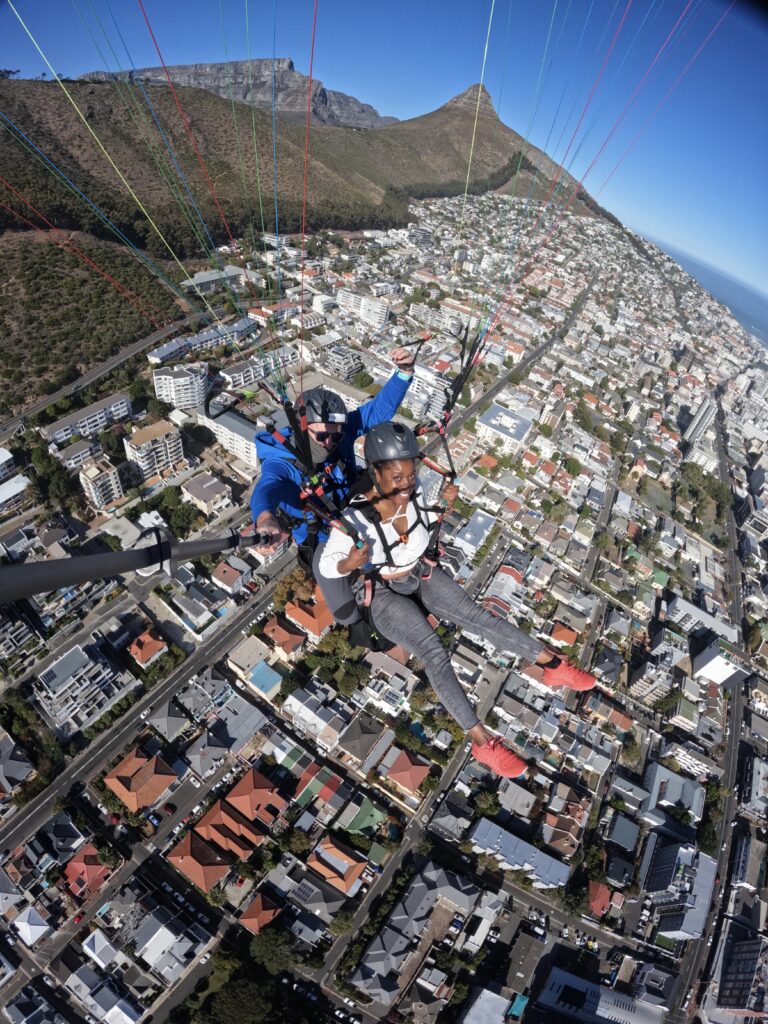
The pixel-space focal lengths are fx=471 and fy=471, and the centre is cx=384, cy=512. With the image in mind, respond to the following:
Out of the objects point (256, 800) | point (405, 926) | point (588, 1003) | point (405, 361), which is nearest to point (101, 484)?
point (256, 800)

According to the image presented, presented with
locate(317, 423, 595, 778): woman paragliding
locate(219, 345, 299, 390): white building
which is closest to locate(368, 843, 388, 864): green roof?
locate(317, 423, 595, 778): woman paragliding

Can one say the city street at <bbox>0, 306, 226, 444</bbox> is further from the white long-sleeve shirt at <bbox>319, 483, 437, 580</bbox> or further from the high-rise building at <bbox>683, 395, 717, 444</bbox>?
the high-rise building at <bbox>683, 395, 717, 444</bbox>

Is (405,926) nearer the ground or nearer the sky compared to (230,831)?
nearer the sky

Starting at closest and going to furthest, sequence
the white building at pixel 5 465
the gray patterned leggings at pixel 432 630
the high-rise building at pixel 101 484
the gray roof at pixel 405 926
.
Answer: the gray patterned leggings at pixel 432 630 → the gray roof at pixel 405 926 → the high-rise building at pixel 101 484 → the white building at pixel 5 465

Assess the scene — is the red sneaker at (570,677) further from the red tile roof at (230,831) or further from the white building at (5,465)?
the white building at (5,465)

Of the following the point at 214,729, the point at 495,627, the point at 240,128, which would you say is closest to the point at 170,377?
the point at 214,729

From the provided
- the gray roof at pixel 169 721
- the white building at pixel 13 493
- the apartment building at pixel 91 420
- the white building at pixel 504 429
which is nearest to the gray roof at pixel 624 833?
the gray roof at pixel 169 721

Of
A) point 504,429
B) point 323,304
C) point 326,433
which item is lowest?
point 326,433

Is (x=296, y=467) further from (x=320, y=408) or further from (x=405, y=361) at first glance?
(x=405, y=361)
